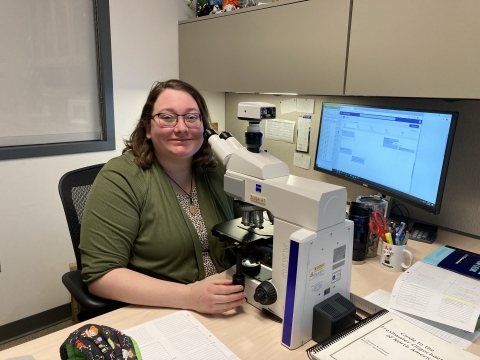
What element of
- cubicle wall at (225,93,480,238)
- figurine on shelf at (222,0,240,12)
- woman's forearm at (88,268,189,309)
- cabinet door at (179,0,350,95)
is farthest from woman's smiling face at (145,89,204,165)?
figurine on shelf at (222,0,240,12)

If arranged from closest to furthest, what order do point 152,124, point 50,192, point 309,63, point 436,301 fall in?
point 436,301 → point 152,124 → point 309,63 → point 50,192

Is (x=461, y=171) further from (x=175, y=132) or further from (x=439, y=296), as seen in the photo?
(x=175, y=132)

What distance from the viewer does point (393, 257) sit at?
119 cm

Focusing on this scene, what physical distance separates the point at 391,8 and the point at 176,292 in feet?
3.68

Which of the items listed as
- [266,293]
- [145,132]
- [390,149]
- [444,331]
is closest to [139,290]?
[266,293]

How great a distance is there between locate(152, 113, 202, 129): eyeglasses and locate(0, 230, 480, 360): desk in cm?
52

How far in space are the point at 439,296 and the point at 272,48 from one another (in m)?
1.20

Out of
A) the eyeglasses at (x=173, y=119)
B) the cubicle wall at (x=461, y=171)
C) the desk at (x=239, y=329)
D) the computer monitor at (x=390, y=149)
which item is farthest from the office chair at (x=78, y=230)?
the computer monitor at (x=390, y=149)

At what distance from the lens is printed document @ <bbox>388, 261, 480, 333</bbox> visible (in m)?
0.92

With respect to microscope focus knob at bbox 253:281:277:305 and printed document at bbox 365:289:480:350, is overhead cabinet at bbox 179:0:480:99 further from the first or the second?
microscope focus knob at bbox 253:281:277:305

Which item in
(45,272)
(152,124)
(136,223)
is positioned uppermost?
(152,124)

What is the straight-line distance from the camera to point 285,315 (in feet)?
2.83

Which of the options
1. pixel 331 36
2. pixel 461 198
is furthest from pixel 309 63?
pixel 461 198

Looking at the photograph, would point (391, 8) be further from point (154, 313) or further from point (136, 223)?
point (154, 313)
